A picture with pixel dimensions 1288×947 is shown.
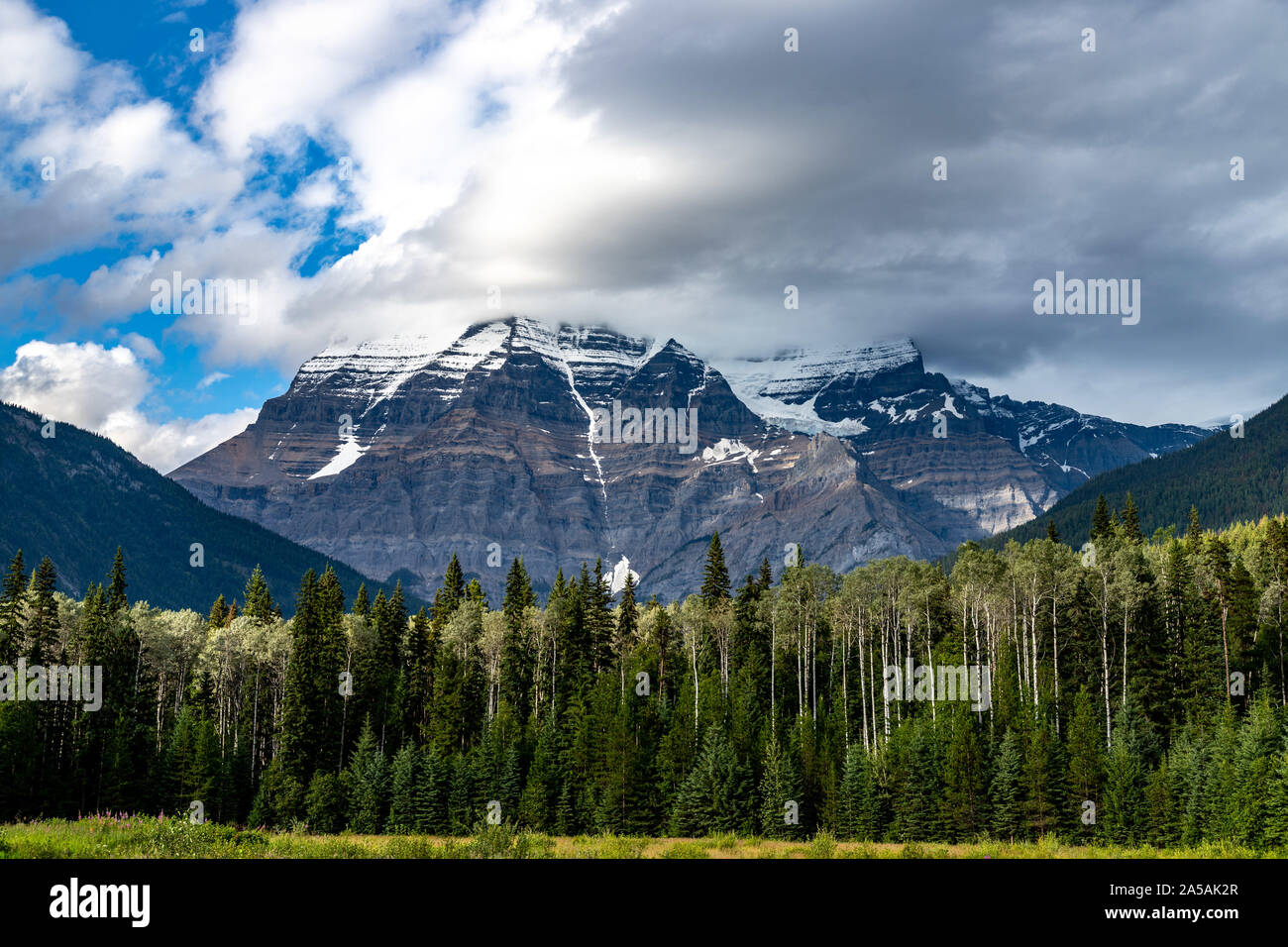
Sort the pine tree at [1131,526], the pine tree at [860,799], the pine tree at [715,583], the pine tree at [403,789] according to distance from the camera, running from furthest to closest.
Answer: the pine tree at [1131,526] < the pine tree at [715,583] < the pine tree at [403,789] < the pine tree at [860,799]

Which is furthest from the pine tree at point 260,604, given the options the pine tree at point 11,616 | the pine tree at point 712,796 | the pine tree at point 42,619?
the pine tree at point 712,796

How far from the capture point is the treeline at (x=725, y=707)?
321ft

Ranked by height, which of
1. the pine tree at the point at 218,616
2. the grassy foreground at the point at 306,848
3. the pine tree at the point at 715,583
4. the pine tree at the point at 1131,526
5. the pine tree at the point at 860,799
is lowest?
the pine tree at the point at 860,799

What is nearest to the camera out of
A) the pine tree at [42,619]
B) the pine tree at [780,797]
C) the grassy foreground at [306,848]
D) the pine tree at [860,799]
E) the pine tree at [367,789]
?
the grassy foreground at [306,848]

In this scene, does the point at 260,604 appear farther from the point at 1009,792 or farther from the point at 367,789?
the point at 1009,792

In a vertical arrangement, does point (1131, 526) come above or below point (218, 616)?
above

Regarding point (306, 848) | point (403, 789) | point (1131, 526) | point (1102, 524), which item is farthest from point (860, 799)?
point (306, 848)

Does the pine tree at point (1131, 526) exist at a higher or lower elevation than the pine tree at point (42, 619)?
higher

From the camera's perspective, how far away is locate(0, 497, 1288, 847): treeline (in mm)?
97938

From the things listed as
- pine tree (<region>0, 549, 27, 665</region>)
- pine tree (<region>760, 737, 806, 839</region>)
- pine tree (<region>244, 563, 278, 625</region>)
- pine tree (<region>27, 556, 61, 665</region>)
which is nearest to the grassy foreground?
pine tree (<region>760, 737, 806, 839</region>)

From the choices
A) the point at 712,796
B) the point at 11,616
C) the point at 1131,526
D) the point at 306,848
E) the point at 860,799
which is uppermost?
the point at 1131,526

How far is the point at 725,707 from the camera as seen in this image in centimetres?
11431

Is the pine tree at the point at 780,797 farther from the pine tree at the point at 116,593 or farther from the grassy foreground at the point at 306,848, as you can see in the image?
the pine tree at the point at 116,593
